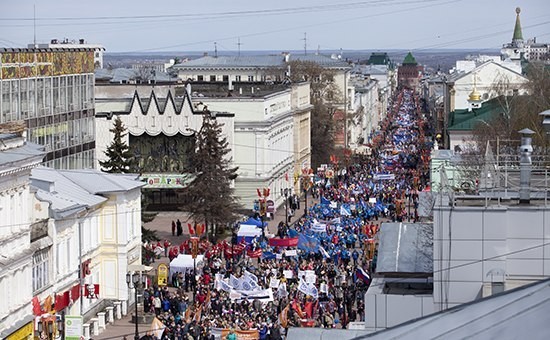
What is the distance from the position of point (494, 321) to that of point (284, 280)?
2984cm

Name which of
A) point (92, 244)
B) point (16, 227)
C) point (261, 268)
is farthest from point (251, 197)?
point (16, 227)

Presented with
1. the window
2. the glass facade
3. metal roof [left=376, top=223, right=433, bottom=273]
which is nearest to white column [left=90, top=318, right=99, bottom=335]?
→ the window

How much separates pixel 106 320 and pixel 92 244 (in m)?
2.53

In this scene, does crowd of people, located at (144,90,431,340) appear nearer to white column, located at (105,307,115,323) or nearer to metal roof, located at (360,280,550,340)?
white column, located at (105,307,115,323)

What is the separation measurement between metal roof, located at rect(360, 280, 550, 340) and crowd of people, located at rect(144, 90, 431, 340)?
2220 cm

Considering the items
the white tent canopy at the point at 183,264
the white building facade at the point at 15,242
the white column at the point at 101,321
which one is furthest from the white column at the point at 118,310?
the white building facade at the point at 15,242

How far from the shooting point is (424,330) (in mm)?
5762

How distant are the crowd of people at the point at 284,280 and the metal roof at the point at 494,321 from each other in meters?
22.2

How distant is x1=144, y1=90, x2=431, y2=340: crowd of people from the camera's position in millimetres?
30266

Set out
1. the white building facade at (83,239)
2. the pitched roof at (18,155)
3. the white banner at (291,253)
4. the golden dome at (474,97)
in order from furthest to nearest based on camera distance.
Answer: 1. the golden dome at (474,97)
2. the white banner at (291,253)
3. the white building facade at (83,239)
4. the pitched roof at (18,155)

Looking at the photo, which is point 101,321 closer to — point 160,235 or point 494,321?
point 160,235

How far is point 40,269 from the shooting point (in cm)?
2955

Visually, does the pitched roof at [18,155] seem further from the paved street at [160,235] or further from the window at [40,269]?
the paved street at [160,235]

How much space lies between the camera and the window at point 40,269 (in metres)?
29.1
